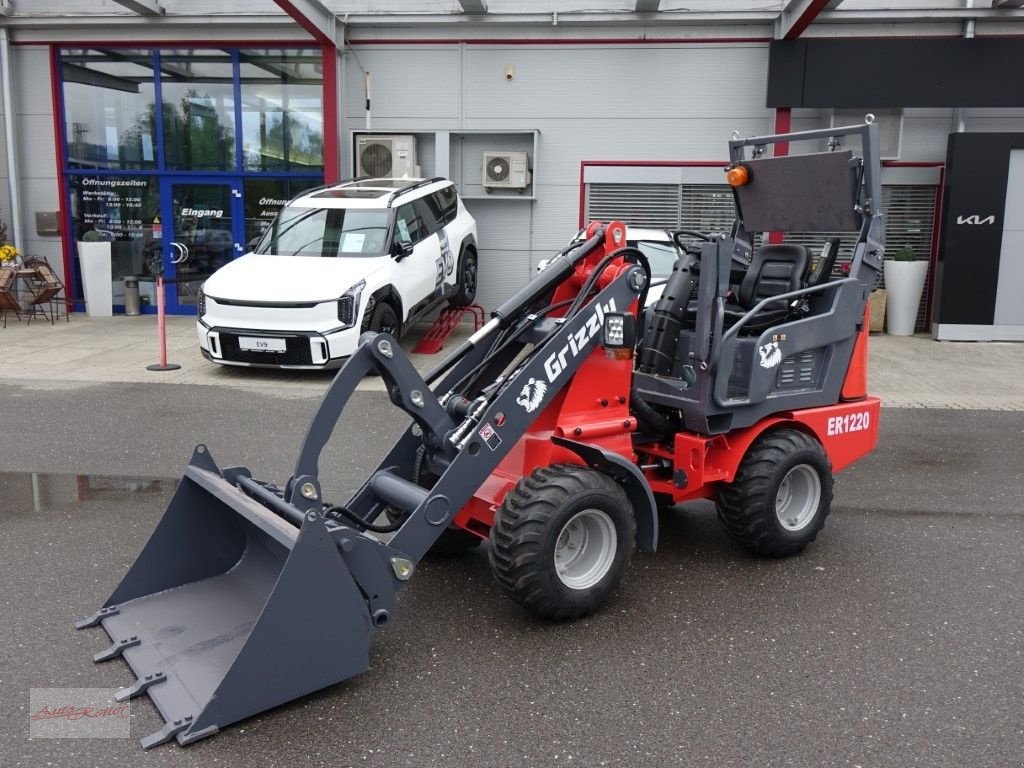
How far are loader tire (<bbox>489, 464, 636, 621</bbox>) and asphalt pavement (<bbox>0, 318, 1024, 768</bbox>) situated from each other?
0.20 metres

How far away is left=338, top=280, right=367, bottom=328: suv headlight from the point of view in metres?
10.2

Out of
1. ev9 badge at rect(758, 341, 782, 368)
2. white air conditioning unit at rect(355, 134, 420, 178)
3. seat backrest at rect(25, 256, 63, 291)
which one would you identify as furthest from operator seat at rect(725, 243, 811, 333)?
seat backrest at rect(25, 256, 63, 291)

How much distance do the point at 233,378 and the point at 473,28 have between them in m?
7.57

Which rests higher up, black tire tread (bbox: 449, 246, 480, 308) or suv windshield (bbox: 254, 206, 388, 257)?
suv windshield (bbox: 254, 206, 388, 257)

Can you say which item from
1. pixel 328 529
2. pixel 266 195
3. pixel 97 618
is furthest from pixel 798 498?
pixel 266 195

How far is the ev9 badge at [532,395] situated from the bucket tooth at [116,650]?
6.41 ft

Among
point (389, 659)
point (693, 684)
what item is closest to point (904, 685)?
point (693, 684)

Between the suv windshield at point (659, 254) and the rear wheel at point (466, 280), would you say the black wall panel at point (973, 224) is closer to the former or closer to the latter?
the suv windshield at point (659, 254)

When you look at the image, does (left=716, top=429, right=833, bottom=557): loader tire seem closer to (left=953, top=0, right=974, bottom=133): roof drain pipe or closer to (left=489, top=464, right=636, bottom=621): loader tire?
(left=489, top=464, right=636, bottom=621): loader tire

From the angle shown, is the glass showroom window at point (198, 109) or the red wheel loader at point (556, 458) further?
the glass showroom window at point (198, 109)

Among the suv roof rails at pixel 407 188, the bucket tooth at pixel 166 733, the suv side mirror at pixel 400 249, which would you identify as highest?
the suv roof rails at pixel 407 188

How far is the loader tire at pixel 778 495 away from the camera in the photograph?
498 cm

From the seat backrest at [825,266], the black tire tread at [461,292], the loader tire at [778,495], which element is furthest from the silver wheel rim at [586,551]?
the black tire tread at [461,292]

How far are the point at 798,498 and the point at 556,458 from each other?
1.68 metres
